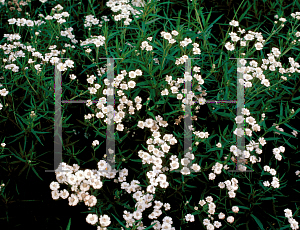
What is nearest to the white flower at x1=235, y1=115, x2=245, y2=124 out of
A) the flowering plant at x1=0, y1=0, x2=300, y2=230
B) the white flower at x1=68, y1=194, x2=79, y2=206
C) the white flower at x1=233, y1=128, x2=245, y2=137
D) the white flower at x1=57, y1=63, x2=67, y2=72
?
the flowering plant at x1=0, y1=0, x2=300, y2=230

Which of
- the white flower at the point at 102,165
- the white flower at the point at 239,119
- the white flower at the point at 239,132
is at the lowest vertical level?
the white flower at the point at 102,165

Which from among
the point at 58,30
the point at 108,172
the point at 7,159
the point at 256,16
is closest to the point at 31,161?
the point at 7,159

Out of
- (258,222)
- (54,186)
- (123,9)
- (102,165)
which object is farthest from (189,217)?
(123,9)

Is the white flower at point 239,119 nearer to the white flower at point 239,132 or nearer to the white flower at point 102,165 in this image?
the white flower at point 239,132

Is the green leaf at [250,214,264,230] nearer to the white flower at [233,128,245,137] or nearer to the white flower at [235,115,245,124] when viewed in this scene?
the white flower at [233,128,245,137]

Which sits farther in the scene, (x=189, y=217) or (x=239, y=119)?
(x=239, y=119)

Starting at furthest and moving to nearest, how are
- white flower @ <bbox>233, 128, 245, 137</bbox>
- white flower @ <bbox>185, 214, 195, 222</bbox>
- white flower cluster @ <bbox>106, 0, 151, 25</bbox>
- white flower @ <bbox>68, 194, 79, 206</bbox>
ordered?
white flower cluster @ <bbox>106, 0, 151, 25</bbox>, white flower @ <bbox>233, 128, 245, 137</bbox>, white flower @ <bbox>185, 214, 195, 222</bbox>, white flower @ <bbox>68, 194, 79, 206</bbox>

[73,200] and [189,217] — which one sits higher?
[73,200]

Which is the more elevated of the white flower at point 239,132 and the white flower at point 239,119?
the white flower at point 239,119

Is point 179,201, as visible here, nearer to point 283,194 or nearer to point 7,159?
point 283,194

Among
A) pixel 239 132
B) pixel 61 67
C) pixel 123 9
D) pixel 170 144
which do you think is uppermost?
pixel 123 9

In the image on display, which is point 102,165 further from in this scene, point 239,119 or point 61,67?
point 239,119

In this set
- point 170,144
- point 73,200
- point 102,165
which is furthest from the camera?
point 170,144

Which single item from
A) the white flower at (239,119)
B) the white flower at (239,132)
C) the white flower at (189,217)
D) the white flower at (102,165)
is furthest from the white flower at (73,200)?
the white flower at (239,119)
